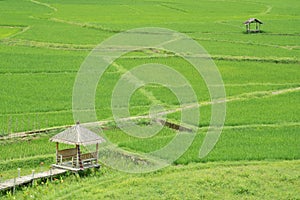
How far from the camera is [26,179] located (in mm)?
13750

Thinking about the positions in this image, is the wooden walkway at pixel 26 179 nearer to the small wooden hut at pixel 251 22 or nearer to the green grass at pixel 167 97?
the green grass at pixel 167 97

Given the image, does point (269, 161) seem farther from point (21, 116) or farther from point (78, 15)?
point (78, 15)

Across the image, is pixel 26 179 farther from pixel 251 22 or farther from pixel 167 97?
pixel 251 22

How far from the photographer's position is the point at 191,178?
1380 cm

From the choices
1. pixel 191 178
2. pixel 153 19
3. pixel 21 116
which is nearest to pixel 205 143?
pixel 191 178

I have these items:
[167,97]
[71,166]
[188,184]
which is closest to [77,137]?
[71,166]

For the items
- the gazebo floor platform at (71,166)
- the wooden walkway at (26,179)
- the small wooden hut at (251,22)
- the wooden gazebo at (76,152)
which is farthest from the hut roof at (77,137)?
the small wooden hut at (251,22)

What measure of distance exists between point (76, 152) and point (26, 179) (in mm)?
1658

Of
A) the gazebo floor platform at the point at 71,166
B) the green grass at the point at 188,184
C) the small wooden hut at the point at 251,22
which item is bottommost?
the green grass at the point at 188,184

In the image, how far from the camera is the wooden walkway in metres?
13.4

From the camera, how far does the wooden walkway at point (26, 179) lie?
13.4 metres

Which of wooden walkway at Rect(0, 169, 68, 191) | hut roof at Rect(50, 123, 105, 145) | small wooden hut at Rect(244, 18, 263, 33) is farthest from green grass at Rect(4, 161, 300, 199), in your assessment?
small wooden hut at Rect(244, 18, 263, 33)

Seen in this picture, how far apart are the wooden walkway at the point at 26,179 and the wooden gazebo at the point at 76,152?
0.76 ft

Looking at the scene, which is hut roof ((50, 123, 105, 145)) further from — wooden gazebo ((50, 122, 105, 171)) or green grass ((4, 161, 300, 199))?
green grass ((4, 161, 300, 199))
